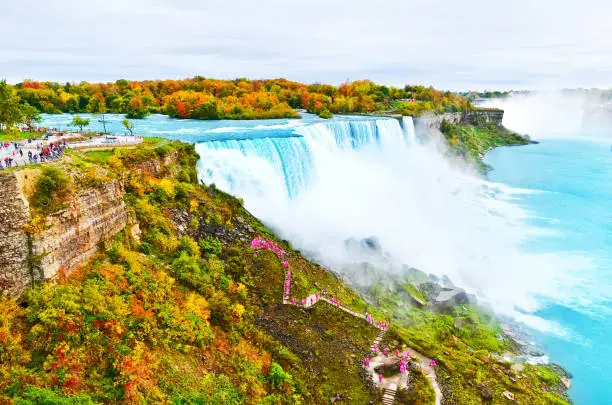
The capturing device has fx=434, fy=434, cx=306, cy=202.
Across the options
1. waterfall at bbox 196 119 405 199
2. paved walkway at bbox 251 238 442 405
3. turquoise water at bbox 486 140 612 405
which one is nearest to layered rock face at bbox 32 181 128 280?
paved walkway at bbox 251 238 442 405

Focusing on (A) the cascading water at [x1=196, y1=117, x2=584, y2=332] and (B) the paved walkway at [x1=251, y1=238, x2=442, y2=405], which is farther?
(A) the cascading water at [x1=196, y1=117, x2=584, y2=332]

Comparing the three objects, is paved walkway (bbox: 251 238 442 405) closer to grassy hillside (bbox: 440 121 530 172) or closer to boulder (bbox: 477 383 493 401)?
boulder (bbox: 477 383 493 401)

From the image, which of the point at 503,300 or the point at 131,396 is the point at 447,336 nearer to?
the point at 503,300

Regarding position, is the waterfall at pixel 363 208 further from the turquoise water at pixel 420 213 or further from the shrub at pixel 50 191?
the shrub at pixel 50 191

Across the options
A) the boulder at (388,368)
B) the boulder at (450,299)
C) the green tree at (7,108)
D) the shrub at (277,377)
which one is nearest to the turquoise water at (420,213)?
the boulder at (450,299)

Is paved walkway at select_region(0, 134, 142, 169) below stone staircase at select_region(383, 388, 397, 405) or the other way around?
the other way around

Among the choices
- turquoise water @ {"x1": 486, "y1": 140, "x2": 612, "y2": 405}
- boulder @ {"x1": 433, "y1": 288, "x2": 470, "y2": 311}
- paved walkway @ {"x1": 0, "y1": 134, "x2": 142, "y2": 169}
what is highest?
paved walkway @ {"x1": 0, "y1": 134, "x2": 142, "y2": 169}
